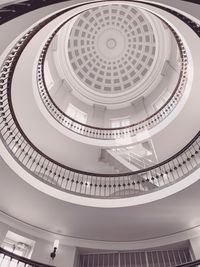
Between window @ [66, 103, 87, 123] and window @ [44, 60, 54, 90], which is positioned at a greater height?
window @ [44, 60, 54, 90]

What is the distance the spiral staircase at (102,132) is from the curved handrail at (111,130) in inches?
2.1

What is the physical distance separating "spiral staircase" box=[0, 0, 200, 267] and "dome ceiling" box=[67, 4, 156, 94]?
58 millimetres

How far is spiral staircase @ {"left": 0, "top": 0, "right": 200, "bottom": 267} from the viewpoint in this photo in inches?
277

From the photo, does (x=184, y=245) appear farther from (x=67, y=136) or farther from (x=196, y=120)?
(x=67, y=136)

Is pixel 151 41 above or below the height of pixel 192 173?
above

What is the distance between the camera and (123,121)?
1407 cm

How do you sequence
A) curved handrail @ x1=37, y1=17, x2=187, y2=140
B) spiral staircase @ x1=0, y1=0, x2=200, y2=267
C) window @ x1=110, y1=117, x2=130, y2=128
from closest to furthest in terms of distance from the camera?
1. spiral staircase @ x1=0, y1=0, x2=200, y2=267
2. curved handrail @ x1=37, y1=17, x2=187, y2=140
3. window @ x1=110, y1=117, x2=130, y2=128

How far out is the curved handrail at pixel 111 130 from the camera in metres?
10.0

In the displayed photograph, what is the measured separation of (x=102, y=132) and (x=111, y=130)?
49cm

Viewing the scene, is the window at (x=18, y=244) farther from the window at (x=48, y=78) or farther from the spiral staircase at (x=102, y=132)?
→ the window at (x=48, y=78)

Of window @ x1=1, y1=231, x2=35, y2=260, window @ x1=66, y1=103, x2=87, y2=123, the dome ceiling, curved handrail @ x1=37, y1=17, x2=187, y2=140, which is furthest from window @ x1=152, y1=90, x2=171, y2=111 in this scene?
window @ x1=1, y1=231, x2=35, y2=260

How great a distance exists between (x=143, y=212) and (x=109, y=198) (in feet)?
3.60

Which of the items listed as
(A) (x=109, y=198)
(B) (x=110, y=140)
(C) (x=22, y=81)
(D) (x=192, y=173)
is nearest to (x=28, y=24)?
(C) (x=22, y=81)

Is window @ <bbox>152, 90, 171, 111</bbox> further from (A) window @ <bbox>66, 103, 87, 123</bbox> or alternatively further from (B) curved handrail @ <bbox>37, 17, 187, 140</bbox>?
(A) window @ <bbox>66, 103, 87, 123</bbox>
